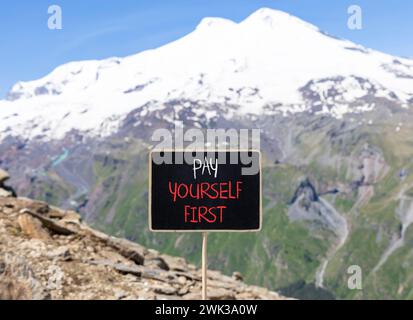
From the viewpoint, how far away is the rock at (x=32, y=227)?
20719mm

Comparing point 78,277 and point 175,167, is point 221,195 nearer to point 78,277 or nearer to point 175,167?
point 175,167

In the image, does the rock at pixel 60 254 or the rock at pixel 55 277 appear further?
the rock at pixel 60 254

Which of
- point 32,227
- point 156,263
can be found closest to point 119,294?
point 32,227

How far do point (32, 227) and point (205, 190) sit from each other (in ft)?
30.2

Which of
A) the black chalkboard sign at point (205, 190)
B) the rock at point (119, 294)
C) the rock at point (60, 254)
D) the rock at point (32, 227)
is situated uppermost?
the black chalkboard sign at point (205, 190)

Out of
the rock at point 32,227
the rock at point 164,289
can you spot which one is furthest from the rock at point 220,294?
the rock at point 32,227

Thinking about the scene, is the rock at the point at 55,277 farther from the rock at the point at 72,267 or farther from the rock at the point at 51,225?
the rock at the point at 51,225

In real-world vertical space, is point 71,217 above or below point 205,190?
below

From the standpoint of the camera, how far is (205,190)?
13727 millimetres

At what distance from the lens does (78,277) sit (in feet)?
59.3

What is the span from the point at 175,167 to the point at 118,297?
5471 millimetres

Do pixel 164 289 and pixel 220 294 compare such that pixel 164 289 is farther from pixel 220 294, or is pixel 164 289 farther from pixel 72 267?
pixel 72 267

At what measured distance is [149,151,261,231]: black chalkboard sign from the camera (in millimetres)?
13586
